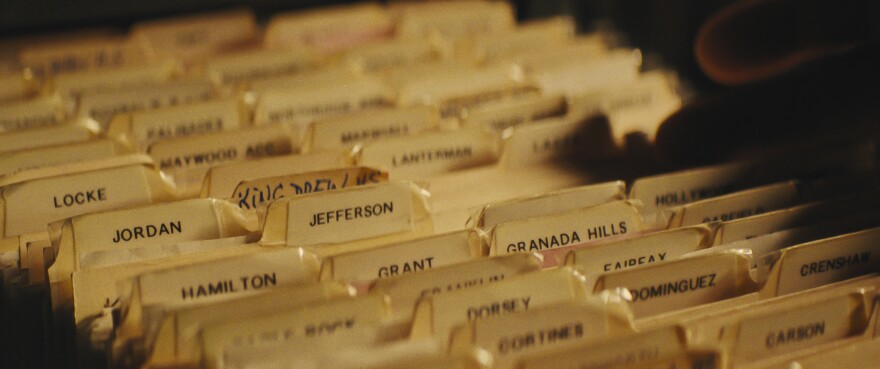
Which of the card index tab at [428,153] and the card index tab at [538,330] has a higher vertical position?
the card index tab at [428,153]

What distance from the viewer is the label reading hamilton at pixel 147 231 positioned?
0.82 metres

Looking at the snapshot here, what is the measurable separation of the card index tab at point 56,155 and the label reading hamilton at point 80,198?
0.36 feet

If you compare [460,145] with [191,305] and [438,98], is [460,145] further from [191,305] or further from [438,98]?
[191,305]

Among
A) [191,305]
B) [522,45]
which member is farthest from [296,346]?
[522,45]

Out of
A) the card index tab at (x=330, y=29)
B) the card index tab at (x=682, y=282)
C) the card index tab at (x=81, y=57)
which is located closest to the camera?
the card index tab at (x=682, y=282)

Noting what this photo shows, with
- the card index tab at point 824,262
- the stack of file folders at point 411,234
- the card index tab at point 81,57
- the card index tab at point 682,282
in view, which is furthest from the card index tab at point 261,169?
the card index tab at point 81,57

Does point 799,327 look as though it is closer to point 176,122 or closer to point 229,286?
point 229,286

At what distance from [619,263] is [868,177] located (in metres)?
0.34

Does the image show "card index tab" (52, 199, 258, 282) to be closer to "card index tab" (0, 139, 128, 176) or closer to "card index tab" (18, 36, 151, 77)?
"card index tab" (0, 139, 128, 176)

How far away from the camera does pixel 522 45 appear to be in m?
1.48

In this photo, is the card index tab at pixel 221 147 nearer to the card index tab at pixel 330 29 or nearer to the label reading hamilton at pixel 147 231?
the label reading hamilton at pixel 147 231

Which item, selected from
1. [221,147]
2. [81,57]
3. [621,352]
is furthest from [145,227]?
[81,57]

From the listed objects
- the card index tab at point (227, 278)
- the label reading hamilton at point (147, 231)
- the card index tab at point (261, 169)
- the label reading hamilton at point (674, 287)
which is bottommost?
the label reading hamilton at point (674, 287)

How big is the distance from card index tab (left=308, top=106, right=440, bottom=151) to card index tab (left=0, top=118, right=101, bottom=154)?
0.86ft
